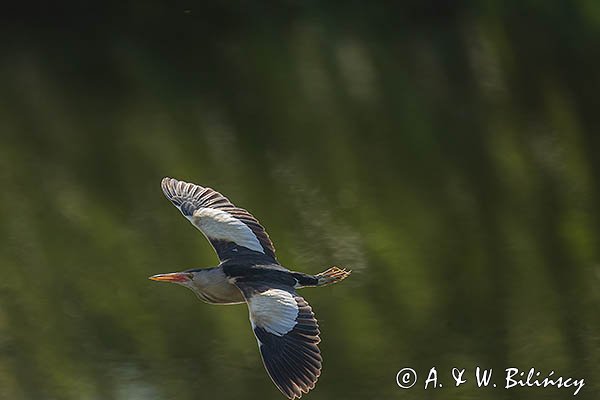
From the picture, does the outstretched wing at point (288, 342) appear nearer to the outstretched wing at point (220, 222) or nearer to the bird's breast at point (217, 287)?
the bird's breast at point (217, 287)

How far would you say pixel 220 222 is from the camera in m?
5.28

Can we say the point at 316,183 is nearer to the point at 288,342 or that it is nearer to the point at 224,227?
the point at 224,227

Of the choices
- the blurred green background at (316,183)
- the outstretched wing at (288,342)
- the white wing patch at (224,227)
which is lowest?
the outstretched wing at (288,342)

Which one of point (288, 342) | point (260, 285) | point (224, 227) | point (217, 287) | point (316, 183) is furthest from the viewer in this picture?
point (316, 183)

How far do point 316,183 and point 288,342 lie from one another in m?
3.32

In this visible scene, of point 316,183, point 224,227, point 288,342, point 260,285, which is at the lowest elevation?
point 288,342

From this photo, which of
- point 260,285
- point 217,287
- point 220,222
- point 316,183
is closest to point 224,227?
point 220,222

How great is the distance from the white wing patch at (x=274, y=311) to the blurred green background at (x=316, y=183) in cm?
114

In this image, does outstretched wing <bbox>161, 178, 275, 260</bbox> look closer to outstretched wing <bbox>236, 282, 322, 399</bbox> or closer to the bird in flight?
the bird in flight

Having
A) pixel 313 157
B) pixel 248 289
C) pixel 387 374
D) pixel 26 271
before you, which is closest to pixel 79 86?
pixel 313 157

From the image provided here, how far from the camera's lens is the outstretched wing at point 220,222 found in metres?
5.18

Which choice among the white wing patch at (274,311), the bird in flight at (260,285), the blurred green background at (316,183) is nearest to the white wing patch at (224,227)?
the bird in flight at (260,285)

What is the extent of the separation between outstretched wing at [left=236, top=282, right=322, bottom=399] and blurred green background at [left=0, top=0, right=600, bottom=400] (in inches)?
47.9

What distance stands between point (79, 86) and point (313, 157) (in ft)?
6.18
